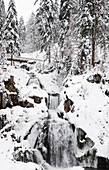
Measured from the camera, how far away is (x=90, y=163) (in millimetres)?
11516

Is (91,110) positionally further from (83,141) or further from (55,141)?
(55,141)

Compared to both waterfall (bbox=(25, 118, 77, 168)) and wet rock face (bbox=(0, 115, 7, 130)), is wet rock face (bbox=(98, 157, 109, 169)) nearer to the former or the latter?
waterfall (bbox=(25, 118, 77, 168))

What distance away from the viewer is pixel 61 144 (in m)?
12.2

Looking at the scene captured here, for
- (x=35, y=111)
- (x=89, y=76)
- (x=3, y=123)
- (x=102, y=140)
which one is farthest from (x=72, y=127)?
(x=89, y=76)

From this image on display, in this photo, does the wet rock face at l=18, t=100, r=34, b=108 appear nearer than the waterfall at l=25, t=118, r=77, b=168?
No

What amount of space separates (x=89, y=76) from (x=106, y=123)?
526 cm

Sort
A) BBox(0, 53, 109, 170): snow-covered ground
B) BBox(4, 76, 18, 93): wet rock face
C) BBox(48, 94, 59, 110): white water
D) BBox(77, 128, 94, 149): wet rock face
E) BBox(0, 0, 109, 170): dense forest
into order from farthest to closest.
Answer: BBox(48, 94, 59, 110): white water → BBox(4, 76, 18, 93): wet rock face → BBox(77, 128, 94, 149): wet rock face → BBox(0, 0, 109, 170): dense forest → BBox(0, 53, 109, 170): snow-covered ground

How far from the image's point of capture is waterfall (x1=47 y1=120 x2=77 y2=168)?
11.7 m

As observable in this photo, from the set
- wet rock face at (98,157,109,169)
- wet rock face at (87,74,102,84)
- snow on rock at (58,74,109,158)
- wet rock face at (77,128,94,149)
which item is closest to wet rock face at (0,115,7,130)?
snow on rock at (58,74,109,158)

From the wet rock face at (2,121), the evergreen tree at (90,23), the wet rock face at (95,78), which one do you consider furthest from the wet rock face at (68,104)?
the evergreen tree at (90,23)

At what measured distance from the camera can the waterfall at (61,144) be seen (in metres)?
11.7

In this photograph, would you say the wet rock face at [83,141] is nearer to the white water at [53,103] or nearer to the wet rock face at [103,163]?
the wet rock face at [103,163]

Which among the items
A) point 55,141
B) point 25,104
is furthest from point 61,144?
point 25,104

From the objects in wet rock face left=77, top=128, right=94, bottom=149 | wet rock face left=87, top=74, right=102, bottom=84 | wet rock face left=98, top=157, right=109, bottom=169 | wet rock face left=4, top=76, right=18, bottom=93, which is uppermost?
wet rock face left=87, top=74, right=102, bottom=84
